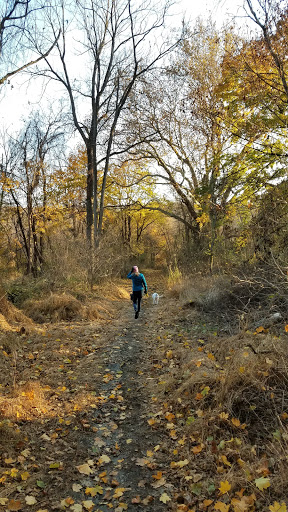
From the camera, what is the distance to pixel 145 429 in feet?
13.8

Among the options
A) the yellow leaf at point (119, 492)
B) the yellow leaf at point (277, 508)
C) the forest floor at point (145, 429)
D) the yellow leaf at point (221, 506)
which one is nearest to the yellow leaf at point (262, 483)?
the forest floor at point (145, 429)

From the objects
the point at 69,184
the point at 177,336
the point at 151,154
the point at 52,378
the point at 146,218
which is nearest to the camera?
the point at 52,378

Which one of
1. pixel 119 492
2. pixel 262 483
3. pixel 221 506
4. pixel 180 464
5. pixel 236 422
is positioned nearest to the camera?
pixel 221 506

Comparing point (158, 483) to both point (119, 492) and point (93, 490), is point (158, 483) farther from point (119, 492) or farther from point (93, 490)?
A: point (93, 490)

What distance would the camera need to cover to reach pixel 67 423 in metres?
4.23

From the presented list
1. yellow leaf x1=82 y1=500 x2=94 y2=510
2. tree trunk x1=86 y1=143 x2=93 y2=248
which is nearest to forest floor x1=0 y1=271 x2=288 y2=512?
yellow leaf x1=82 y1=500 x2=94 y2=510

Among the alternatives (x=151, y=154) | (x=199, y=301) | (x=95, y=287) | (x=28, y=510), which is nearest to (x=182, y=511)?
(x=28, y=510)

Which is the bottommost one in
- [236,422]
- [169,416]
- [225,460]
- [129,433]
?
[129,433]

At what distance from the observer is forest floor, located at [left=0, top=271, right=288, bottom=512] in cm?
299

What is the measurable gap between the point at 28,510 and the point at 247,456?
220cm

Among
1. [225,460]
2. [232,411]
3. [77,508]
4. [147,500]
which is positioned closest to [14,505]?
[77,508]

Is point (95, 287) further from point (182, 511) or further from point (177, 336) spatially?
point (182, 511)

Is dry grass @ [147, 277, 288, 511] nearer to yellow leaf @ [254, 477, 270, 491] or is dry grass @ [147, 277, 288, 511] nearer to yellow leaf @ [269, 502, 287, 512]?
yellow leaf @ [254, 477, 270, 491]

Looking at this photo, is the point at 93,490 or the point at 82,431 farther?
the point at 82,431
